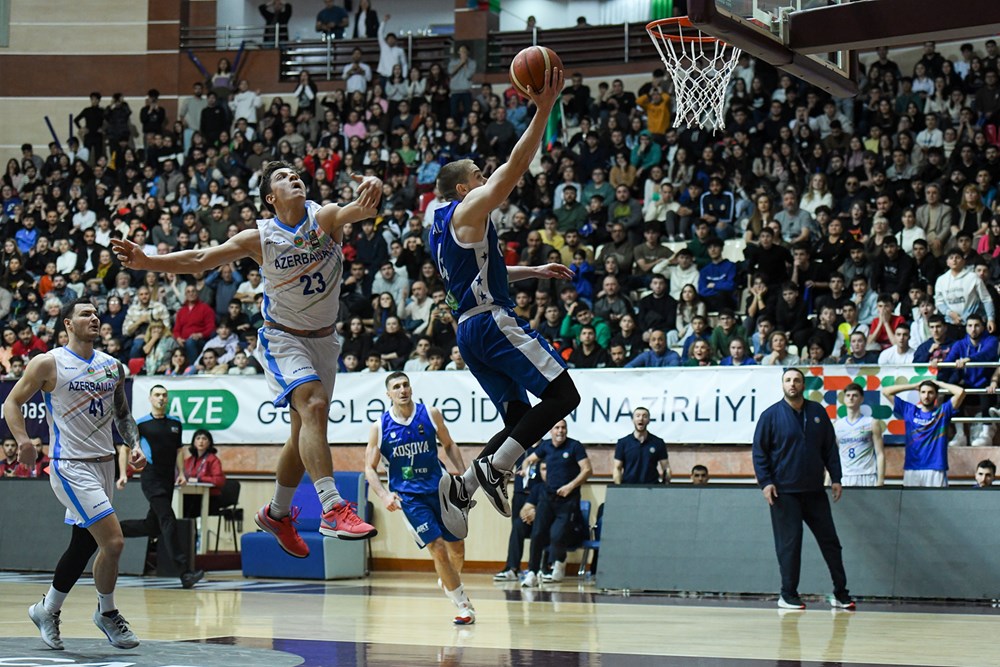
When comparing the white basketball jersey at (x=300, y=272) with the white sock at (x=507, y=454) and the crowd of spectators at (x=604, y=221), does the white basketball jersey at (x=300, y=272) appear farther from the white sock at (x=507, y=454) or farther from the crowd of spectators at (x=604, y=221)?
the crowd of spectators at (x=604, y=221)

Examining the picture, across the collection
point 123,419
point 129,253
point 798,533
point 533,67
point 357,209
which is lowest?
point 798,533

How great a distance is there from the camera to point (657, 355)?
51.1 ft

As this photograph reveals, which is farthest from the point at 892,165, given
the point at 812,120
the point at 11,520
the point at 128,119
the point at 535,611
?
the point at 128,119

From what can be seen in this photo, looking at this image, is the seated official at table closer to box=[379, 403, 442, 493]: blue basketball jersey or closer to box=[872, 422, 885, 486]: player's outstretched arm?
box=[379, 403, 442, 493]: blue basketball jersey

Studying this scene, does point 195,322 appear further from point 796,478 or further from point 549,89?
point 549,89

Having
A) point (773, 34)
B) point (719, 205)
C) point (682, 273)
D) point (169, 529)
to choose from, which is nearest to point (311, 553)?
point (169, 529)

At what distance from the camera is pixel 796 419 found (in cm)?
1238

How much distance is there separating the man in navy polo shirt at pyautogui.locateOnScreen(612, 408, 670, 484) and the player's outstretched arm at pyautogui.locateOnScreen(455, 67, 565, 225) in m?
8.35

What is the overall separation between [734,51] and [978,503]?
5.19 meters

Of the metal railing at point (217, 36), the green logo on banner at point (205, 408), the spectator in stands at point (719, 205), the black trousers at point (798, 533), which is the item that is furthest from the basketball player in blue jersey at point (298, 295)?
the metal railing at point (217, 36)

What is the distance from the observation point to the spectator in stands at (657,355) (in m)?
15.4

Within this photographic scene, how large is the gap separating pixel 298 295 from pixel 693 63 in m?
6.12

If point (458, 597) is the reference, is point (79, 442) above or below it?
above

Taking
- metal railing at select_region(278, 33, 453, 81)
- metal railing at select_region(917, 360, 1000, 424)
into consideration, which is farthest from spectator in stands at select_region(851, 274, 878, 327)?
metal railing at select_region(278, 33, 453, 81)
